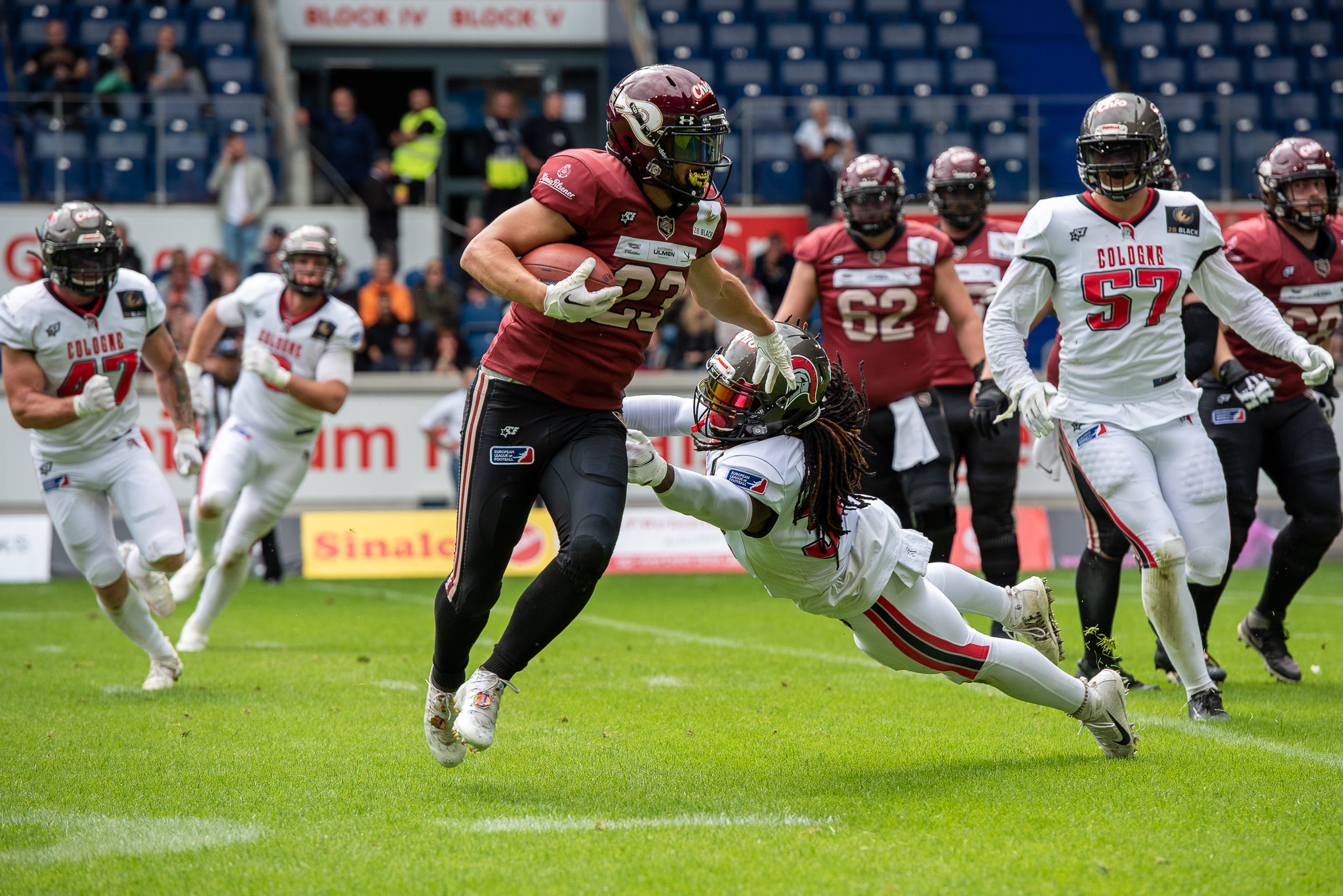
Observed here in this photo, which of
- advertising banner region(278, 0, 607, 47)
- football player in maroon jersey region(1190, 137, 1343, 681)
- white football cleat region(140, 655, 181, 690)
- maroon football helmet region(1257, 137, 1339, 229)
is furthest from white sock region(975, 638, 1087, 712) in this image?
advertising banner region(278, 0, 607, 47)

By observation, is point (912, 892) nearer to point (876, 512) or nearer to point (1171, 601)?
point (876, 512)

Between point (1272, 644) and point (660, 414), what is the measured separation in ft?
10.9

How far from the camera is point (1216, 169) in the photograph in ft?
46.8

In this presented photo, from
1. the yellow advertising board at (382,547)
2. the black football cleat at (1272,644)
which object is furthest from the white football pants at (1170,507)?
the yellow advertising board at (382,547)

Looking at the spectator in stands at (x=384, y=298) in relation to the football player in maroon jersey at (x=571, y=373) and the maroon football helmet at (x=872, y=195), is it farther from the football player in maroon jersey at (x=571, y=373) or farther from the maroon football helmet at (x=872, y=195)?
the football player in maroon jersey at (x=571, y=373)

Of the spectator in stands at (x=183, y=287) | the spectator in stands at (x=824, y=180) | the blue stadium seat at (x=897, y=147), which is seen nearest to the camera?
the spectator in stands at (x=183, y=287)

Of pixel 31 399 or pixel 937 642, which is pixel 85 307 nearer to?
pixel 31 399

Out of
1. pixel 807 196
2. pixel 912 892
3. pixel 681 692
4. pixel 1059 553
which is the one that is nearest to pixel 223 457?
pixel 681 692

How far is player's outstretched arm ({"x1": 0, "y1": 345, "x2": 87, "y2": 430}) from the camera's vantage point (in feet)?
19.4

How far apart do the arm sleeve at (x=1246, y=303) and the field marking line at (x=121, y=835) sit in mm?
3694

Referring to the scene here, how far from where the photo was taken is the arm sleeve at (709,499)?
12.0 feet

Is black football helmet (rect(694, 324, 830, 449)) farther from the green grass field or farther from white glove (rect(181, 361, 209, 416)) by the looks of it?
white glove (rect(181, 361, 209, 416))

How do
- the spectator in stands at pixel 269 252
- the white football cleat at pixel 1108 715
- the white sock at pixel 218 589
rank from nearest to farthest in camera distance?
the white football cleat at pixel 1108 715
the white sock at pixel 218 589
the spectator in stands at pixel 269 252

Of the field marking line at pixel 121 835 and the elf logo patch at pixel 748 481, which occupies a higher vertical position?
the elf logo patch at pixel 748 481
